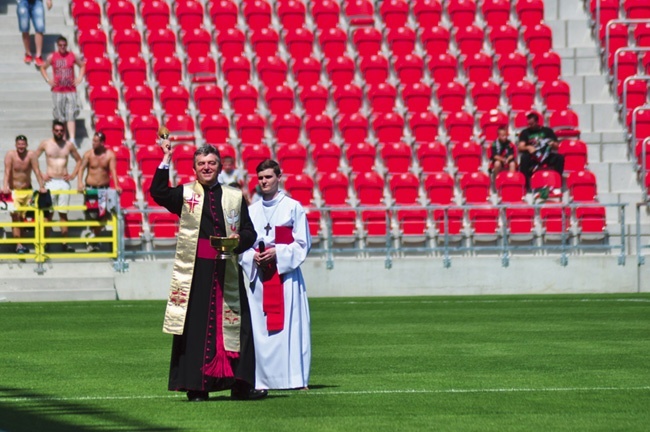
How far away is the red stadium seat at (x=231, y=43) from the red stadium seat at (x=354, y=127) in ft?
9.80

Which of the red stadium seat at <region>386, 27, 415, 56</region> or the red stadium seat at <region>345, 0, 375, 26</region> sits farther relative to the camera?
the red stadium seat at <region>345, 0, 375, 26</region>

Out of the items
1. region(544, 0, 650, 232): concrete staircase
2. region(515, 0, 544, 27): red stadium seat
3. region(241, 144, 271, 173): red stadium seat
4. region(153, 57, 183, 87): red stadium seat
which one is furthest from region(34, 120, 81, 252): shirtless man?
region(515, 0, 544, 27): red stadium seat

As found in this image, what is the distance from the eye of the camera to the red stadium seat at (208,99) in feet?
88.9

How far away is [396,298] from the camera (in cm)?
2295

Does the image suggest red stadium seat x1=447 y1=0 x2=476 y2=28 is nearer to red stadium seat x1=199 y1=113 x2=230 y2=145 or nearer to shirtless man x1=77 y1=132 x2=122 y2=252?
red stadium seat x1=199 y1=113 x2=230 y2=145

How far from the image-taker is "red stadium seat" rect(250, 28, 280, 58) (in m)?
28.3

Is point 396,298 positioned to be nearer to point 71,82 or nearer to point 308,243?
point 71,82

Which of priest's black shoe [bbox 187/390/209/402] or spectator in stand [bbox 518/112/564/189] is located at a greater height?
spectator in stand [bbox 518/112/564/189]

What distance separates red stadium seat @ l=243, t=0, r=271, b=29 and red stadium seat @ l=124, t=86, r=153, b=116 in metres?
3.06

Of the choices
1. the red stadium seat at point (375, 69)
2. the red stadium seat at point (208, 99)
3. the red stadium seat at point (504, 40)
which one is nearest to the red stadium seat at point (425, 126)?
the red stadium seat at point (375, 69)

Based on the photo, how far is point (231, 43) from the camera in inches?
1112

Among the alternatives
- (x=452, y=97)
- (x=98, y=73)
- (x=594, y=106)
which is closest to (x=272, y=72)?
(x=98, y=73)

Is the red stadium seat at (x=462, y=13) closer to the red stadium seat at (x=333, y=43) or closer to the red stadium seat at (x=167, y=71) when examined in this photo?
the red stadium seat at (x=333, y=43)

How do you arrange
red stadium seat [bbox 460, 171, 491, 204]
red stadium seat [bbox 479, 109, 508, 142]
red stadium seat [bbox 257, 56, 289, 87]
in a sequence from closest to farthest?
red stadium seat [bbox 460, 171, 491, 204] < red stadium seat [bbox 479, 109, 508, 142] < red stadium seat [bbox 257, 56, 289, 87]
